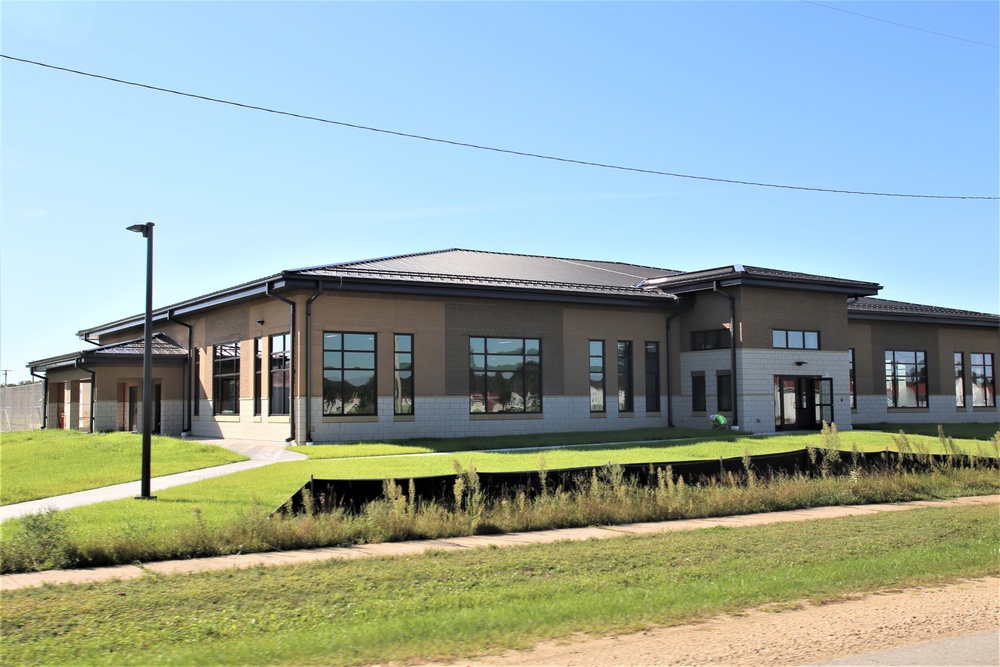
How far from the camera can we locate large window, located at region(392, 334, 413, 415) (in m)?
30.6

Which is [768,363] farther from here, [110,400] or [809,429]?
[110,400]

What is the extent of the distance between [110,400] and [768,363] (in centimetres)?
2717

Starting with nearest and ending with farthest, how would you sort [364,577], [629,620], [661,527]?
[629,620]
[364,577]
[661,527]

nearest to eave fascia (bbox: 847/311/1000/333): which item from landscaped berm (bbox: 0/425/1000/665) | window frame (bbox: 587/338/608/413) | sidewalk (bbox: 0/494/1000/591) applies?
window frame (bbox: 587/338/608/413)

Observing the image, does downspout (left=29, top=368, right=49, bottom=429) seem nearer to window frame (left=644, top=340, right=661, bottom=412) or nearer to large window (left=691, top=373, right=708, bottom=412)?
window frame (left=644, top=340, right=661, bottom=412)

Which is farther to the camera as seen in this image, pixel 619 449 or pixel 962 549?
pixel 619 449

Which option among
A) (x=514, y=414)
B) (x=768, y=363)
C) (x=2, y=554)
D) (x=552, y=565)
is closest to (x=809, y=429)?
(x=768, y=363)

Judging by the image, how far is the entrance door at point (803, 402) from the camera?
35.6 metres

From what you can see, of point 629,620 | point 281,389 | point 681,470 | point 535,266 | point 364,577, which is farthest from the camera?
point 535,266

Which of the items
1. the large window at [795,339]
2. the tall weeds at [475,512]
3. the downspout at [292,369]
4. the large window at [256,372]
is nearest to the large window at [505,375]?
the downspout at [292,369]

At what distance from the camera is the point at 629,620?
26.9 feet

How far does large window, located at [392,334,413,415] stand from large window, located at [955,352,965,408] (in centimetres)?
3075

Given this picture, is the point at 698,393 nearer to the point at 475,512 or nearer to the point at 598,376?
the point at 598,376

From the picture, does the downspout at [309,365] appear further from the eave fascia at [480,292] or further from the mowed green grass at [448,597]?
the mowed green grass at [448,597]
